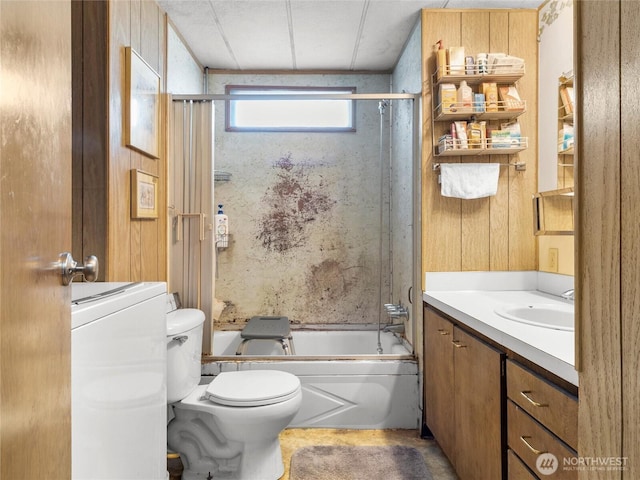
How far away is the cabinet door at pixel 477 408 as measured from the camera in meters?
1.37

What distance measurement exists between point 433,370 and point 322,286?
1.30 m

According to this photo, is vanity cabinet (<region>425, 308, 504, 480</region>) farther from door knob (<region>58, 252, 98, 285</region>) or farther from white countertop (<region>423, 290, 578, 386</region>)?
door knob (<region>58, 252, 98, 285</region>)

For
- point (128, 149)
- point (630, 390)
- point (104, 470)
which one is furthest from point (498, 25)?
point (104, 470)

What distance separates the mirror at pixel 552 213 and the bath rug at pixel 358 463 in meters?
1.30

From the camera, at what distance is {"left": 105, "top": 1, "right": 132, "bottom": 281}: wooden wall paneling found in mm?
1671

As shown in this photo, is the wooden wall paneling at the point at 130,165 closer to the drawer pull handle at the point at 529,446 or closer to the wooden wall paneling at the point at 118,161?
the wooden wall paneling at the point at 118,161

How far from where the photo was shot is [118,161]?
1739 millimetres

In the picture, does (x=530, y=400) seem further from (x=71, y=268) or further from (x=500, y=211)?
(x=500, y=211)

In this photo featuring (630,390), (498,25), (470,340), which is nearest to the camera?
(630,390)

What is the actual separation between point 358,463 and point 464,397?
694 millimetres

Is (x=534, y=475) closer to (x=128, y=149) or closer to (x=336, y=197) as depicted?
(x=128, y=149)

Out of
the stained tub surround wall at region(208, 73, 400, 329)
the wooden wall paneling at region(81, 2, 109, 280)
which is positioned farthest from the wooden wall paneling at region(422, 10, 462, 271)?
the wooden wall paneling at region(81, 2, 109, 280)

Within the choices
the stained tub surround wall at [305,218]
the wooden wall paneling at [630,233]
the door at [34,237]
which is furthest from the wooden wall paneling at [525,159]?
the door at [34,237]

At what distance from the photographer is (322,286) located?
3209 mm
